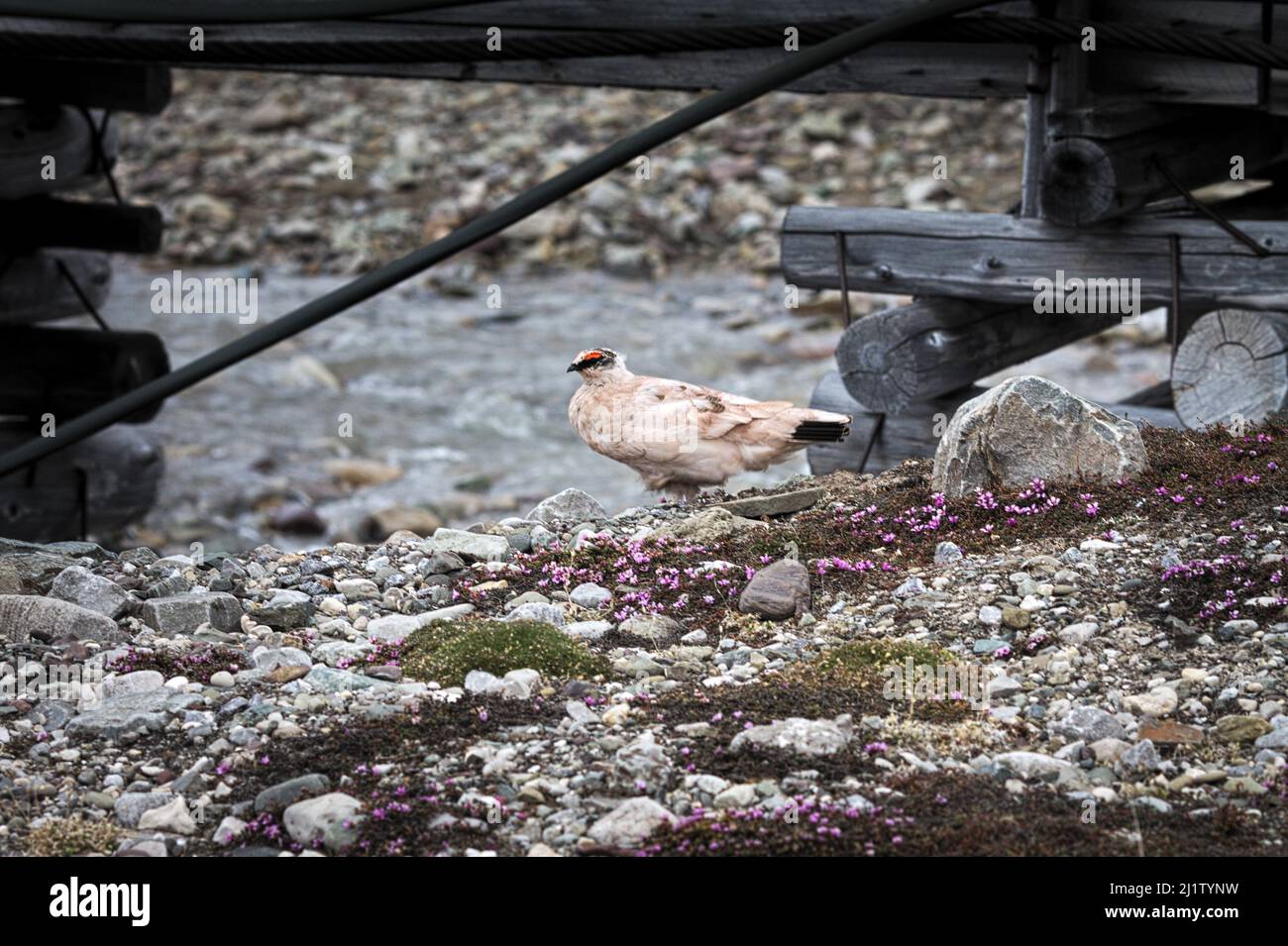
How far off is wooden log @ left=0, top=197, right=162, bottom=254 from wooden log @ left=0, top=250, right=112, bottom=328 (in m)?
0.27

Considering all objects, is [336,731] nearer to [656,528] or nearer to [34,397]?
[656,528]

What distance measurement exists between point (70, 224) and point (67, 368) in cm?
121

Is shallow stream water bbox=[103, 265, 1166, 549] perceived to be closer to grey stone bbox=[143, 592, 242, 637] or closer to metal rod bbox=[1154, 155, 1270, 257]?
metal rod bbox=[1154, 155, 1270, 257]

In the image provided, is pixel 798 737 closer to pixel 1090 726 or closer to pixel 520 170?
pixel 1090 726

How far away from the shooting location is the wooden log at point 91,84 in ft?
39.1

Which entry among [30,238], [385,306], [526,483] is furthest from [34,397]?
[385,306]

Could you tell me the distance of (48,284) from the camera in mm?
13719

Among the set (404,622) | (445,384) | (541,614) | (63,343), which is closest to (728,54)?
(541,614)

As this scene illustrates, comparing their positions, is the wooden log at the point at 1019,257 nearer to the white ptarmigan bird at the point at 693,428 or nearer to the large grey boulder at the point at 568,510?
the white ptarmigan bird at the point at 693,428

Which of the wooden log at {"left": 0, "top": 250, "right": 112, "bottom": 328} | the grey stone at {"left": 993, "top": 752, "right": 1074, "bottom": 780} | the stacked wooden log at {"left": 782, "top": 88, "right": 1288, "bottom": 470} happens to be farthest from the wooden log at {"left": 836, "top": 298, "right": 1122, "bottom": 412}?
the wooden log at {"left": 0, "top": 250, "right": 112, "bottom": 328}

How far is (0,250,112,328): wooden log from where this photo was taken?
1336cm

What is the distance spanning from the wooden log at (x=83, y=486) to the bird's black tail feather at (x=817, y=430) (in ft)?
24.8
